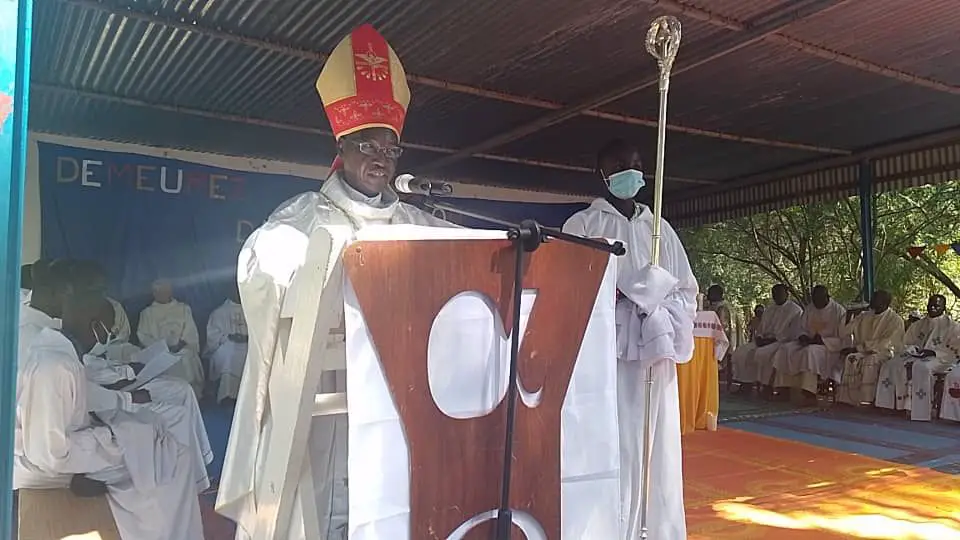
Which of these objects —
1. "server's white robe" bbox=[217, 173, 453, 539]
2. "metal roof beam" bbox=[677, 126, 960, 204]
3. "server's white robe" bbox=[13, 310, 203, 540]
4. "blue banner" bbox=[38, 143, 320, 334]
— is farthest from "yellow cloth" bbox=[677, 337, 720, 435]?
"server's white robe" bbox=[217, 173, 453, 539]

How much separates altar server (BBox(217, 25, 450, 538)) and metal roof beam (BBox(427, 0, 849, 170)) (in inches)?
129

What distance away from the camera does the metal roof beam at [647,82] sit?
14.9 ft

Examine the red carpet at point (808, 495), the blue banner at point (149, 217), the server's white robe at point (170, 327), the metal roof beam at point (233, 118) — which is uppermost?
the metal roof beam at point (233, 118)

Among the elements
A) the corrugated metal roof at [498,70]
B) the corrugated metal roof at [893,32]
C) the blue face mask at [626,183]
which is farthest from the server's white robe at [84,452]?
the corrugated metal roof at [893,32]

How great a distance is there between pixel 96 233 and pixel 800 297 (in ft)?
38.0

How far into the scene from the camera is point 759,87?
632 cm

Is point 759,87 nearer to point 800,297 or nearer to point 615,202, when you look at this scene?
point 615,202

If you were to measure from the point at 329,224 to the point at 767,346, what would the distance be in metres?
8.63

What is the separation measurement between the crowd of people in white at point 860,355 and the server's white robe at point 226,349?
19.4 ft

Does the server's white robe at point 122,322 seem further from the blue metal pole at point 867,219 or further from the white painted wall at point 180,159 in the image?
the blue metal pole at point 867,219

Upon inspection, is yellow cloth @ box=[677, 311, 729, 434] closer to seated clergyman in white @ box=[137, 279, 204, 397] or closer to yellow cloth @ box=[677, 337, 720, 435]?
yellow cloth @ box=[677, 337, 720, 435]

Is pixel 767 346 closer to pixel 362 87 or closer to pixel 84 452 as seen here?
pixel 84 452

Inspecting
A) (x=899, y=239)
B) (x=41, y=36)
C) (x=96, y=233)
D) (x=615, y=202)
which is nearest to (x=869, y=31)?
(x=615, y=202)

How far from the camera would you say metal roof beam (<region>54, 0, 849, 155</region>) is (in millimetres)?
4441
